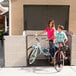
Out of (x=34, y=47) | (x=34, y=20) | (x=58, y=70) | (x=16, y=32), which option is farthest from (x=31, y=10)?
(x=58, y=70)

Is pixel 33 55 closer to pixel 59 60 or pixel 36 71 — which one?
pixel 36 71

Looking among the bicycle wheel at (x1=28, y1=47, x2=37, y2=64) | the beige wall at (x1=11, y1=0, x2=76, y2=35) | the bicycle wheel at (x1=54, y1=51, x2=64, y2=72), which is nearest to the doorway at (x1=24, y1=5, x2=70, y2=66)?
the beige wall at (x1=11, y1=0, x2=76, y2=35)

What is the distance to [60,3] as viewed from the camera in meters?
7.80

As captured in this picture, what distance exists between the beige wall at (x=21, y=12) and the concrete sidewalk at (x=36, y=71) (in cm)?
248

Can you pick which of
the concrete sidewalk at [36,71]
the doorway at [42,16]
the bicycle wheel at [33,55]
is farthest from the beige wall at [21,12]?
the concrete sidewalk at [36,71]

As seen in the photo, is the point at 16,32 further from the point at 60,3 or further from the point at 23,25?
the point at 60,3

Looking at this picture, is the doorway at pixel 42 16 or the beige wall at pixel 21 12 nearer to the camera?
the beige wall at pixel 21 12

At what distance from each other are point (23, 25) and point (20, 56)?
229 centimetres

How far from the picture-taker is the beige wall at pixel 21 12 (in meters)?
7.79

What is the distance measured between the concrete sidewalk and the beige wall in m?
2.48

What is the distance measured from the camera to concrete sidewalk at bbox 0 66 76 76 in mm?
5396

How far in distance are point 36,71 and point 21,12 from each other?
3.31m

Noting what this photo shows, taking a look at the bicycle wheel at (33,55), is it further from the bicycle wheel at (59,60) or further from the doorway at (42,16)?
the doorway at (42,16)

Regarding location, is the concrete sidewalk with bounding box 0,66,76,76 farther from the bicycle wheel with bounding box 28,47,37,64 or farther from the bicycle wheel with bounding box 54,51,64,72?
the bicycle wheel with bounding box 28,47,37,64
